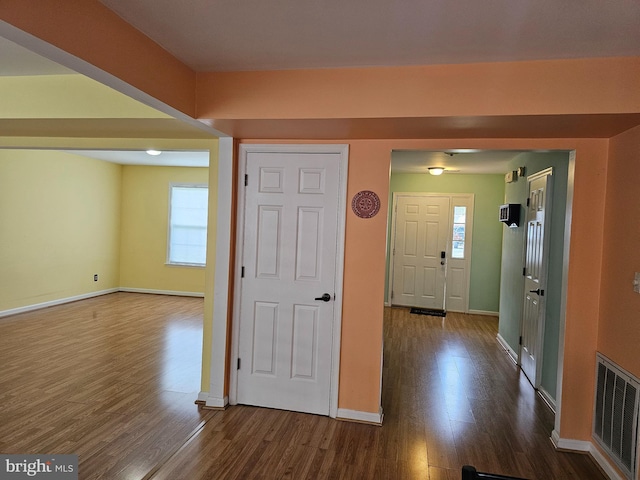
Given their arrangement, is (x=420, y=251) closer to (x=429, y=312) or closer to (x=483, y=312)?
(x=429, y=312)

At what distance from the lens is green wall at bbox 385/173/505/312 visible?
6.86 meters

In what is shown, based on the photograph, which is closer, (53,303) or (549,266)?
(549,266)

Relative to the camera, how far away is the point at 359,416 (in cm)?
304

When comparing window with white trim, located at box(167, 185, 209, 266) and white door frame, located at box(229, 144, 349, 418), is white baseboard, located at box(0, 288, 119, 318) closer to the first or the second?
window with white trim, located at box(167, 185, 209, 266)

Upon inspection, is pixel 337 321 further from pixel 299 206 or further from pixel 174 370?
pixel 174 370

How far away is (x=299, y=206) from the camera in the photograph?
3.13 meters

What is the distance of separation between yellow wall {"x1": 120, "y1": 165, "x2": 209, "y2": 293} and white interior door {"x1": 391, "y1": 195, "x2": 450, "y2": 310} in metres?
3.74

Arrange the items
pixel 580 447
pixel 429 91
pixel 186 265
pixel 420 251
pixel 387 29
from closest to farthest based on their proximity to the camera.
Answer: pixel 387 29 < pixel 429 91 < pixel 580 447 < pixel 420 251 < pixel 186 265

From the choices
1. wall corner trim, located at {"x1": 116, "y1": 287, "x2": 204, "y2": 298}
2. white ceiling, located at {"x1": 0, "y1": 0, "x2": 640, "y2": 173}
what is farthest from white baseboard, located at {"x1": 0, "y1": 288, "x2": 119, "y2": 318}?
white ceiling, located at {"x1": 0, "y1": 0, "x2": 640, "y2": 173}

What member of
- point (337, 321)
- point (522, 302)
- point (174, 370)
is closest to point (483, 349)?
point (522, 302)

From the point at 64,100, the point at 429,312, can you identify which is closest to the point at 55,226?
the point at 64,100

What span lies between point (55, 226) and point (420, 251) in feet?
20.2

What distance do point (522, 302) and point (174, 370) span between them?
376 cm

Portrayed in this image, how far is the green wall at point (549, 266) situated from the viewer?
3359 mm
